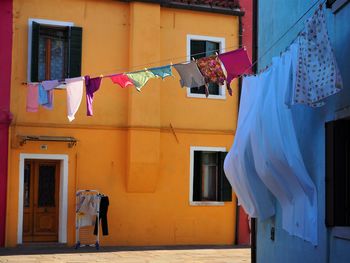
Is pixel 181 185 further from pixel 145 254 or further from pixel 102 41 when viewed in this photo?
pixel 102 41

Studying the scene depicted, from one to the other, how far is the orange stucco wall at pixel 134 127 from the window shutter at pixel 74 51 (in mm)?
226

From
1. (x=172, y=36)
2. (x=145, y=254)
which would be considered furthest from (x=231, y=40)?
(x=145, y=254)

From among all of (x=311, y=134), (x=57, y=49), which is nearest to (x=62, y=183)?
(x=57, y=49)

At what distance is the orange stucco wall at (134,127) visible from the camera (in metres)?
15.7

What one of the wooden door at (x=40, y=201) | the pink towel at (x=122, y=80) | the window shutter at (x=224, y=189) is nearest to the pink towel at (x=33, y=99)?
the wooden door at (x=40, y=201)

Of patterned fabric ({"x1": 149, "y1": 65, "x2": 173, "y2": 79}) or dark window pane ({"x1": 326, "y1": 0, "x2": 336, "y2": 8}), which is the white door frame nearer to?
patterned fabric ({"x1": 149, "y1": 65, "x2": 173, "y2": 79})

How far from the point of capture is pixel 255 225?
10281 millimetres

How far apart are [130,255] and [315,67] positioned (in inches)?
369

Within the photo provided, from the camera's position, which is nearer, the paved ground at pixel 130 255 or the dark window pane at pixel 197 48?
the paved ground at pixel 130 255

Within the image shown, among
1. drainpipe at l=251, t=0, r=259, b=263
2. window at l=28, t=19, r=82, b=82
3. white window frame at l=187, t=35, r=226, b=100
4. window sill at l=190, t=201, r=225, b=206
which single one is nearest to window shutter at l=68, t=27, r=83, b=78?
window at l=28, t=19, r=82, b=82

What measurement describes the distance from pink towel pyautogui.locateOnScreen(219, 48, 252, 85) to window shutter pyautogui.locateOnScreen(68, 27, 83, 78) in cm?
703

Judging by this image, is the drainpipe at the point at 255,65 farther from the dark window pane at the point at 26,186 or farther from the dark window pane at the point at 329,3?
the dark window pane at the point at 26,186

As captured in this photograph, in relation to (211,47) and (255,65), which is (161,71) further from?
(211,47)

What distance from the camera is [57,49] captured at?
52.9 feet
